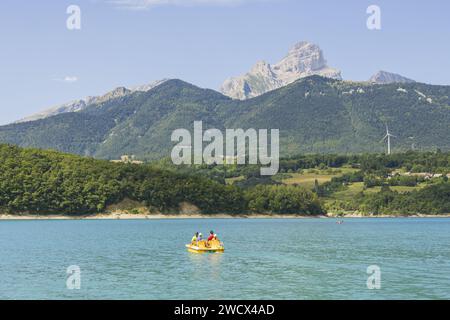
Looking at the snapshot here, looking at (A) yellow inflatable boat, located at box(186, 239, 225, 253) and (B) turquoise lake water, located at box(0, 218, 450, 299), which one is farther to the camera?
(A) yellow inflatable boat, located at box(186, 239, 225, 253)

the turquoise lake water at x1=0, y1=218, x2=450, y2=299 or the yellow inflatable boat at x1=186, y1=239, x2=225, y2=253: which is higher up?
the yellow inflatable boat at x1=186, y1=239, x2=225, y2=253

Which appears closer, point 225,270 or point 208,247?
point 225,270

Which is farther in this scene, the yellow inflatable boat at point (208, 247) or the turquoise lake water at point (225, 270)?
the yellow inflatable boat at point (208, 247)

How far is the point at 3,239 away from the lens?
416ft

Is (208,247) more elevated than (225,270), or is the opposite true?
(208,247)

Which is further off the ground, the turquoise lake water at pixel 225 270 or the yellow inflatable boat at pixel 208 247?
the yellow inflatable boat at pixel 208 247
